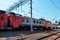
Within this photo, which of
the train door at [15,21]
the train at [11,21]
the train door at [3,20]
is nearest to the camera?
the train door at [3,20]

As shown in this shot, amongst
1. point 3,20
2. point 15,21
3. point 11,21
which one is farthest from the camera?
point 15,21

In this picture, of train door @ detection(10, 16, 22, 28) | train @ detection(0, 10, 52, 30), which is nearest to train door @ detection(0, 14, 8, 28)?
train @ detection(0, 10, 52, 30)

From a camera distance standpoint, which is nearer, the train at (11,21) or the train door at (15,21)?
the train at (11,21)

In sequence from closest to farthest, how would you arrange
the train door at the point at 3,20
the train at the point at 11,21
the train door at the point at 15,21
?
the train door at the point at 3,20
the train at the point at 11,21
the train door at the point at 15,21

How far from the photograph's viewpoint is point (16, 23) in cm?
2278

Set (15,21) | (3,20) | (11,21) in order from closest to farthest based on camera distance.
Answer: (3,20), (11,21), (15,21)

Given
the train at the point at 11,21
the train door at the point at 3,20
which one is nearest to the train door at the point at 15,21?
the train at the point at 11,21

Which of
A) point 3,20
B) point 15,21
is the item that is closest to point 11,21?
point 15,21

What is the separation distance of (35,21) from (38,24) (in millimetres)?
1481

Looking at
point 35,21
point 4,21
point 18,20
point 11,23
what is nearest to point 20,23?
point 18,20

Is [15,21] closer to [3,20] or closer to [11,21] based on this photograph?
[11,21]

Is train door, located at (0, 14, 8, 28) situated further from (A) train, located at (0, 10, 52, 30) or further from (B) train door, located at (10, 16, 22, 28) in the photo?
(B) train door, located at (10, 16, 22, 28)

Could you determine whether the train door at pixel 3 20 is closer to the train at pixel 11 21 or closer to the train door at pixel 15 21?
the train at pixel 11 21

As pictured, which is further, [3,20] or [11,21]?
[11,21]
